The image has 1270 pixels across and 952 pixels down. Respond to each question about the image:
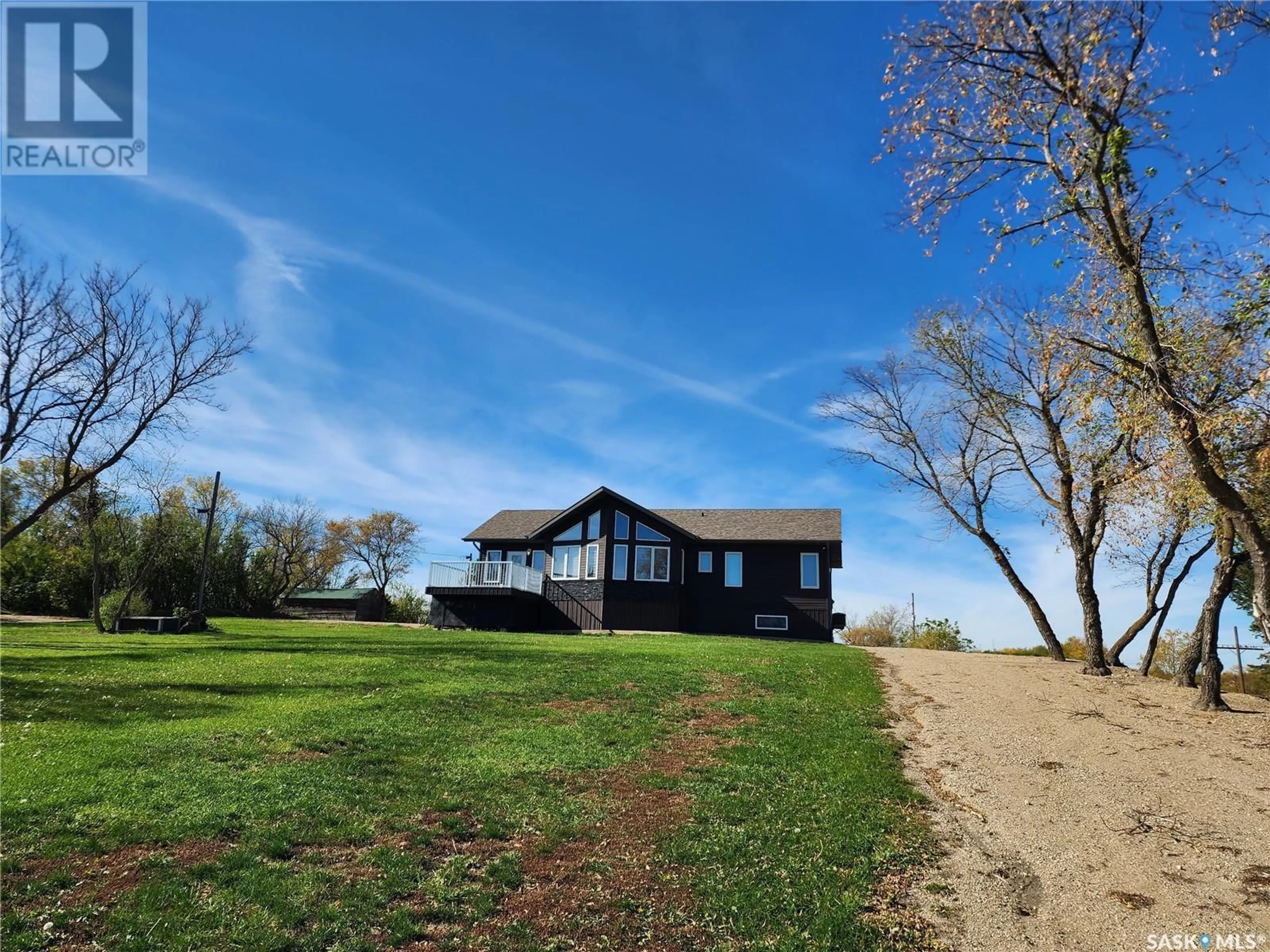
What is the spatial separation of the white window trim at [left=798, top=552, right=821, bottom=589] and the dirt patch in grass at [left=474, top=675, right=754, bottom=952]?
25.1 m

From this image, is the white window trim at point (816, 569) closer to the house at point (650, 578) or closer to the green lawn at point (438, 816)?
the house at point (650, 578)

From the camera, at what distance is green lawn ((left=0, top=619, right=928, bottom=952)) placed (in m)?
4.79

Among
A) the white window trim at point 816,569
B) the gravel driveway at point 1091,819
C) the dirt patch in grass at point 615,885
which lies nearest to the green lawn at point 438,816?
the dirt patch in grass at point 615,885

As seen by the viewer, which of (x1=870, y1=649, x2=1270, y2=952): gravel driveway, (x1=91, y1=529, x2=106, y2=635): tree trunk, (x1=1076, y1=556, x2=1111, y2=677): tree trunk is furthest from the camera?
(x1=91, y1=529, x2=106, y2=635): tree trunk

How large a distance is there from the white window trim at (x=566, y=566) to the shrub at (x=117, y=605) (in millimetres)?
16541

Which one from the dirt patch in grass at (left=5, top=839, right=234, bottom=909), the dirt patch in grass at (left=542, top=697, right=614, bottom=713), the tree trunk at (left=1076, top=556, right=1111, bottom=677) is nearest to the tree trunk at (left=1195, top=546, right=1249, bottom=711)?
the tree trunk at (left=1076, top=556, right=1111, bottom=677)

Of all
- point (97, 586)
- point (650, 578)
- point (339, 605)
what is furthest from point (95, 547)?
point (650, 578)

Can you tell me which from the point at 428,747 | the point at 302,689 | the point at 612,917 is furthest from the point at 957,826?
the point at 302,689

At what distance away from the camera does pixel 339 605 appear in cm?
4125

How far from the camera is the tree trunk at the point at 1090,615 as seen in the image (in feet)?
60.7

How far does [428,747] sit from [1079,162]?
426 inches

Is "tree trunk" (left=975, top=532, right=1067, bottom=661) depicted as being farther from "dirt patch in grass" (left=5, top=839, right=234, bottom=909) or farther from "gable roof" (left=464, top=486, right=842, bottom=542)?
"dirt patch in grass" (left=5, top=839, right=234, bottom=909)

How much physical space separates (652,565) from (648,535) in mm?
1420

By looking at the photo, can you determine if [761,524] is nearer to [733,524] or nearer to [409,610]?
[733,524]
